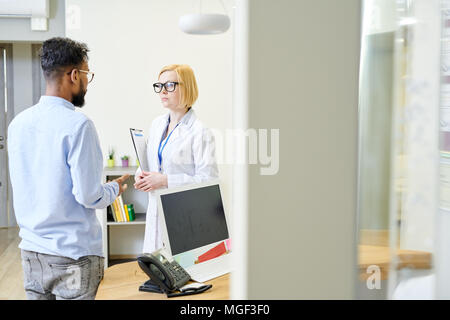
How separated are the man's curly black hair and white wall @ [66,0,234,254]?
9.73 ft

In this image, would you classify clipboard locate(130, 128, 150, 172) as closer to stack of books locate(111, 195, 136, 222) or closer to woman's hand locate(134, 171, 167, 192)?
woman's hand locate(134, 171, 167, 192)

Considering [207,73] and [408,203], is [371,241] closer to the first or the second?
[408,203]

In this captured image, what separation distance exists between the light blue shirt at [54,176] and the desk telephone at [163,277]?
30cm

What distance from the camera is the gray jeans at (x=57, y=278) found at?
1649 mm

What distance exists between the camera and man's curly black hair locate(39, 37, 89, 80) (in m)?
1.78

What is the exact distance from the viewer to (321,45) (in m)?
0.59

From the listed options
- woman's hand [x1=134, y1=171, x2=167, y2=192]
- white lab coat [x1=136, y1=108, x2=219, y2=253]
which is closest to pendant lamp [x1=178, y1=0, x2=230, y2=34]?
white lab coat [x1=136, y1=108, x2=219, y2=253]

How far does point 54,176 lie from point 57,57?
18.0 inches

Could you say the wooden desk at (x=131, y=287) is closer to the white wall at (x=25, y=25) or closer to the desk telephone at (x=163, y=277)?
the desk telephone at (x=163, y=277)

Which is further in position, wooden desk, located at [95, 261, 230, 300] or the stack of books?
the stack of books

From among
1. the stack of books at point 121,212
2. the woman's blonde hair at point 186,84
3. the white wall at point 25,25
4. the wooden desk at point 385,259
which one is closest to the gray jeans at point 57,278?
the woman's blonde hair at point 186,84

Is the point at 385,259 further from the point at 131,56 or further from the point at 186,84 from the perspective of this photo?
the point at 131,56
